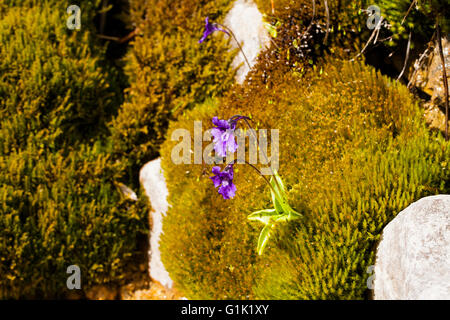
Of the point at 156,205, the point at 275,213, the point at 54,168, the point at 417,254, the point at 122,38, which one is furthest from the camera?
the point at 122,38

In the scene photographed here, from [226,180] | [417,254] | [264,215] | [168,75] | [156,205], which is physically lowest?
[417,254]

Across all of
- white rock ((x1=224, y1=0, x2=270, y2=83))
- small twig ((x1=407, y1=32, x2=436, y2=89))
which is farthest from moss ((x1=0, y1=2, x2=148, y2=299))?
small twig ((x1=407, y1=32, x2=436, y2=89))

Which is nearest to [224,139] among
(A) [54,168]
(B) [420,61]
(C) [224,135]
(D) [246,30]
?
(C) [224,135]

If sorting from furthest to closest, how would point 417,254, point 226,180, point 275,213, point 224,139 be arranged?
point 275,213
point 226,180
point 224,139
point 417,254

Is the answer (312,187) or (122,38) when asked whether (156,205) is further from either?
(122,38)

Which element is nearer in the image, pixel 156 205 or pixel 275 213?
pixel 275 213

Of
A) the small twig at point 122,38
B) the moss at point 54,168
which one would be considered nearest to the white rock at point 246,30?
the small twig at point 122,38

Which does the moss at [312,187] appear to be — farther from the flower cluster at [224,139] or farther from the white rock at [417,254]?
the flower cluster at [224,139]
